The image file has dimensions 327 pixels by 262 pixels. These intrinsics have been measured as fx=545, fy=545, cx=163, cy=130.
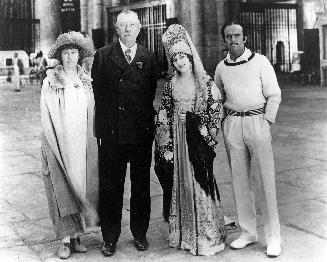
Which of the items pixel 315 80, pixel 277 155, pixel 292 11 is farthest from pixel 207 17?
pixel 277 155

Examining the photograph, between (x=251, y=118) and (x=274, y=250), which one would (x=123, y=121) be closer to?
(x=251, y=118)

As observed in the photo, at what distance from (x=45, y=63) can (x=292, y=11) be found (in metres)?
11.1

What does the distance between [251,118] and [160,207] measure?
178 cm

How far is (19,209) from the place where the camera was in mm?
5500

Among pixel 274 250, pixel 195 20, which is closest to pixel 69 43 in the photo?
pixel 274 250

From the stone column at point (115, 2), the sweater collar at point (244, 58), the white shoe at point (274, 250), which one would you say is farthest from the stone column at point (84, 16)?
the white shoe at point (274, 250)

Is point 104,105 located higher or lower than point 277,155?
higher

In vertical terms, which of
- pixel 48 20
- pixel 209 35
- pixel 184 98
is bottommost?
pixel 184 98

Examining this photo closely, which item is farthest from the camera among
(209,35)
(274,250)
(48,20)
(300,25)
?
(48,20)

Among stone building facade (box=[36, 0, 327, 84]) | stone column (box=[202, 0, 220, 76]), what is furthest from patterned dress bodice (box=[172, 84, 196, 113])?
stone column (box=[202, 0, 220, 76])

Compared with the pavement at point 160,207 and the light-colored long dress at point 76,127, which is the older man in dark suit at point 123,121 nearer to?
the light-colored long dress at point 76,127

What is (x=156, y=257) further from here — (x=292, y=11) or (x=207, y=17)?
(x=292, y=11)

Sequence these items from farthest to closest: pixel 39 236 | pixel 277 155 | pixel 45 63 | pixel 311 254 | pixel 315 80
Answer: pixel 45 63 → pixel 315 80 → pixel 277 155 → pixel 39 236 → pixel 311 254

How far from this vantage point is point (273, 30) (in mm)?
23562
